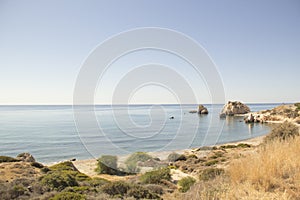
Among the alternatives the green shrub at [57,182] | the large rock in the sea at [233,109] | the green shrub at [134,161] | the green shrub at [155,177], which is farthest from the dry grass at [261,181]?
the large rock in the sea at [233,109]

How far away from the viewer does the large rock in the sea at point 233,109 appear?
287 feet

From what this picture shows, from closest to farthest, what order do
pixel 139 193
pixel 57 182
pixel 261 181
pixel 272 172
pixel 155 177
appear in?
pixel 261 181, pixel 272 172, pixel 139 193, pixel 57 182, pixel 155 177

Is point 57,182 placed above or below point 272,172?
below

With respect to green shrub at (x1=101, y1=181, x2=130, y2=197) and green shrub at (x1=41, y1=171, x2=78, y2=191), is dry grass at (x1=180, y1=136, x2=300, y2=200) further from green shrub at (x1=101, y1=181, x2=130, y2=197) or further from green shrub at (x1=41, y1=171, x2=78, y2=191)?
green shrub at (x1=41, y1=171, x2=78, y2=191)

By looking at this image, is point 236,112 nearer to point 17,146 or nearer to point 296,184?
point 17,146

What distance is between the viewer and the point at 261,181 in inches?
166

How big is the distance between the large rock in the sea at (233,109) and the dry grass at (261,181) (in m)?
85.4

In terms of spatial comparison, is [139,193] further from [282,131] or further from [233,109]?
[233,109]

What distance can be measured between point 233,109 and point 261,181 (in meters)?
90.5

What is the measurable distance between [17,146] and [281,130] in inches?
1226

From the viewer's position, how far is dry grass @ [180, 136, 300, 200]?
3.75 meters

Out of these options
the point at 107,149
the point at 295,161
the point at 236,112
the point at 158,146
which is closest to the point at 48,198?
the point at 295,161

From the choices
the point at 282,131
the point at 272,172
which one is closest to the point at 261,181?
the point at 272,172

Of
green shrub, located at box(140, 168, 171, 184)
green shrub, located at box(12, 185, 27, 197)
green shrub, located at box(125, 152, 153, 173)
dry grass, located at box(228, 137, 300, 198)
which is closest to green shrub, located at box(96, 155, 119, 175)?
green shrub, located at box(125, 152, 153, 173)
